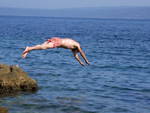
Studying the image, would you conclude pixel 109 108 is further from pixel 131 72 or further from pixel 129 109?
pixel 131 72

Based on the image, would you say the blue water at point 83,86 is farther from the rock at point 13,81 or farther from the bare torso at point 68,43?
the bare torso at point 68,43

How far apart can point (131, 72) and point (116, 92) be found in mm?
7880

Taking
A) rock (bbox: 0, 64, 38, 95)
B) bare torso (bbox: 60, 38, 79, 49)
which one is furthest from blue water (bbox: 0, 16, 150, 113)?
bare torso (bbox: 60, 38, 79, 49)

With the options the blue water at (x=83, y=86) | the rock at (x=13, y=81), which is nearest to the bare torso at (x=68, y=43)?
the blue water at (x=83, y=86)

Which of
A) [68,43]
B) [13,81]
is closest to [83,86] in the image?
[13,81]

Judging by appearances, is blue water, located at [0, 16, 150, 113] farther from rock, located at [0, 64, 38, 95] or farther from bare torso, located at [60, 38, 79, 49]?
bare torso, located at [60, 38, 79, 49]

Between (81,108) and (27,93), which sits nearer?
(81,108)

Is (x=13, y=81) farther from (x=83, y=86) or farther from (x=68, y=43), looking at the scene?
(x=83, y=86)

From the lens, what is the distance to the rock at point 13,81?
20.1m

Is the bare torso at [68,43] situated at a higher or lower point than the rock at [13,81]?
higher

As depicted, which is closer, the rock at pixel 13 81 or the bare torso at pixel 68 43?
the bare torso at pixel 68 43

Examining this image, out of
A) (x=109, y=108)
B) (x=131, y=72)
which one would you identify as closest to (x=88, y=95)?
(x=109, y=108)

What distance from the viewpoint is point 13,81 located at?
2019 centimetres

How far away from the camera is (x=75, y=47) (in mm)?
17781
